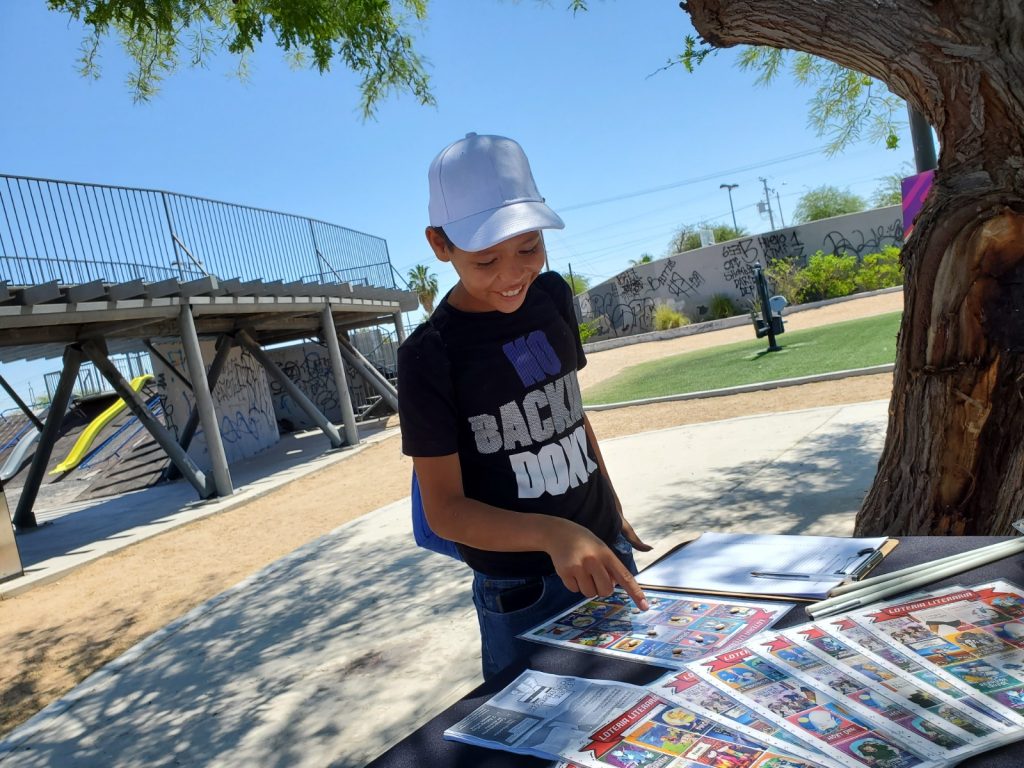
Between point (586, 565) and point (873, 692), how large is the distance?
497 millimetres

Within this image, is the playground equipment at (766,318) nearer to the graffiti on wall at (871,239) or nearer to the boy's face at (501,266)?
the graffiti on wall at (871,239)

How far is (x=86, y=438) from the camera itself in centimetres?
2084

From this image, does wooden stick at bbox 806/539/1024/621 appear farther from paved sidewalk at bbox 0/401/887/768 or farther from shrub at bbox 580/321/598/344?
shrub at bbox 580/321/598/344

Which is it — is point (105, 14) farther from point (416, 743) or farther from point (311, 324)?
point (311, 324)

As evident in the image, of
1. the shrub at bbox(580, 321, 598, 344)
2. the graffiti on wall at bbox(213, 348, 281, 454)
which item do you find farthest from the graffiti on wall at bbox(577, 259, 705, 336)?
the graffiti on wall at bbox(213, 348, 281, 454)

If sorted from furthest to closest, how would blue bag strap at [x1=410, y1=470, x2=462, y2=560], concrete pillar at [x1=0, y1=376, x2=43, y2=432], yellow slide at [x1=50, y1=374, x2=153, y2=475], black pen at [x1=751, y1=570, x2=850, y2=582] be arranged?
yellow slide at [x1=50, y1=374, x2=153, y2=475] < concrete pillar at [x1=0, y1=376, x2=43, y2=432] < blue bag strap at [x1=410, y1=470, x2=462, y2=560] < black pen at [x1=751, y1=570, x2=850, y2=582]

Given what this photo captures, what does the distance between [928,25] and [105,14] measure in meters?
4.99

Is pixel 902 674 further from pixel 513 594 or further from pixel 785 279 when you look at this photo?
pixel 785 279

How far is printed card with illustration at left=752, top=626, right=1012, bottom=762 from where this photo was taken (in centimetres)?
93

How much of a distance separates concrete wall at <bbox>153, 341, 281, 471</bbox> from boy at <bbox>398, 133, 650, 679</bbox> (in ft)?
55.1

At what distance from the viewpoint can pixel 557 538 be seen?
4.71ft

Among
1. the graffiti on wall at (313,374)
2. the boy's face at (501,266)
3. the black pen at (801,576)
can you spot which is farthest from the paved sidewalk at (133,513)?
the black pen at (801,576)

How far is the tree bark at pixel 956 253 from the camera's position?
2.57 metres

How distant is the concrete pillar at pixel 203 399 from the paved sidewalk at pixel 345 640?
5.36 m
